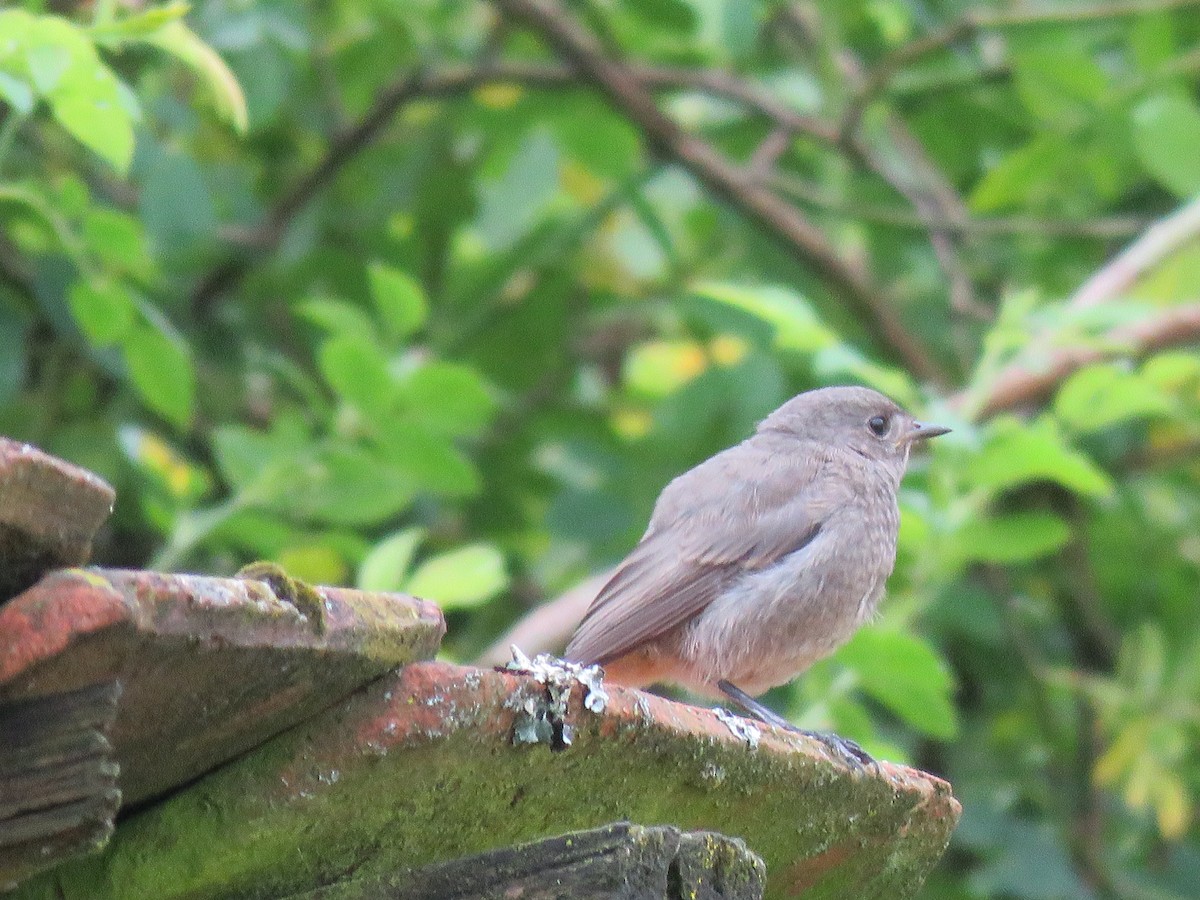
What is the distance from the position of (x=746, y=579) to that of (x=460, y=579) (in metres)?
0.87

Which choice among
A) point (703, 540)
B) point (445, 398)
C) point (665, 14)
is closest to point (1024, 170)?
point (665, 14)

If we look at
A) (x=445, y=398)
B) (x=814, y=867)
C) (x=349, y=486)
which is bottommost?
(x=349, y=486)

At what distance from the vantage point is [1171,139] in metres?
6.02

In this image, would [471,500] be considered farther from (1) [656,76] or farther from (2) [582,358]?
(1) [656,76]

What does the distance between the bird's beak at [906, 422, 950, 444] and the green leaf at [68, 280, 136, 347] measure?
2.49 meters

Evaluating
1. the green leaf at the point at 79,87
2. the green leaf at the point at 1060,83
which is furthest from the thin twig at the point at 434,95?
the green leaf at the point at 79,87

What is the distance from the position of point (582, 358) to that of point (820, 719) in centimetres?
333

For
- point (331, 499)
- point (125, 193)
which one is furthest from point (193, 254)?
point (331, 499)

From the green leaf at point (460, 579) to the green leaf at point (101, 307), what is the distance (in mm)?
1070

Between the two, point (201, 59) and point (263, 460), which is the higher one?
point (201, 59)

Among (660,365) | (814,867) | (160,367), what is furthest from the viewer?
(660,365)

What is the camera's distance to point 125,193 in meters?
6.36

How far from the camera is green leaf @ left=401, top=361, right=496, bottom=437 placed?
15.7 feet

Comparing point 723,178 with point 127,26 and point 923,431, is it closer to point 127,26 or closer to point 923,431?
point 923,431
